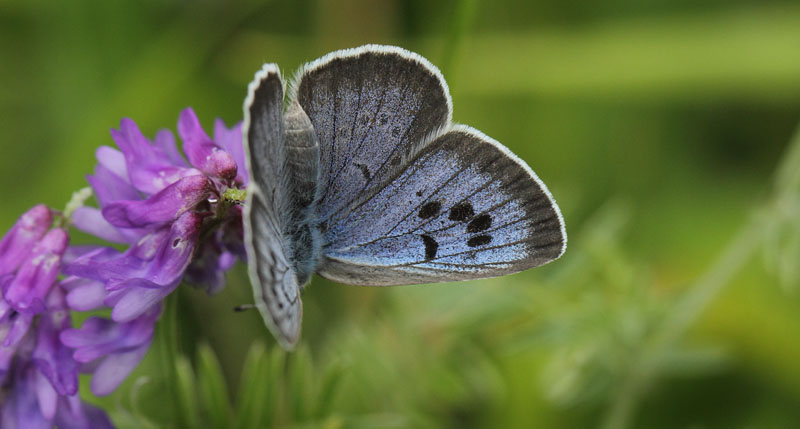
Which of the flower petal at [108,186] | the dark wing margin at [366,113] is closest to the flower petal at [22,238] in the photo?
the flower petal at [108,186]

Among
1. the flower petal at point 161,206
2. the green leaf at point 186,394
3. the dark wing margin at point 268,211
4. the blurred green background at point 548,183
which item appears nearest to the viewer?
the dark wing margin at point 268,211

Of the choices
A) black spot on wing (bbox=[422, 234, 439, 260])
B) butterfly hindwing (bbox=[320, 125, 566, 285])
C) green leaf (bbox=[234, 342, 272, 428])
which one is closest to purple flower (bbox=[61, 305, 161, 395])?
green leaf (bbox=[234, 342, 272, 428])

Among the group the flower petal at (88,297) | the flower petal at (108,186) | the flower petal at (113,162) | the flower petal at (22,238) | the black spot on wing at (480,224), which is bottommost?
the flower petal at (88,297)

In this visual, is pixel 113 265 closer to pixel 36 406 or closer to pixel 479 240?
pixel 36 406

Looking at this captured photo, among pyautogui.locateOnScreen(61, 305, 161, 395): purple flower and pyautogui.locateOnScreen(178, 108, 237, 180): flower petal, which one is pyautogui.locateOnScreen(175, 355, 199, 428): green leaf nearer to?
pyautogui.locateOnScreen(61, 305, 161, 395): purple flower

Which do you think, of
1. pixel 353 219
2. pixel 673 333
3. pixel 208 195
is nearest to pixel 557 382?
pixel 673 333

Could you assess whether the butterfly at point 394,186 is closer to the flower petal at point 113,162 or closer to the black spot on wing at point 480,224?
the black spot on wing at point 480,224

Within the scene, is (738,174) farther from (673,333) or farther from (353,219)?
(353,219)
